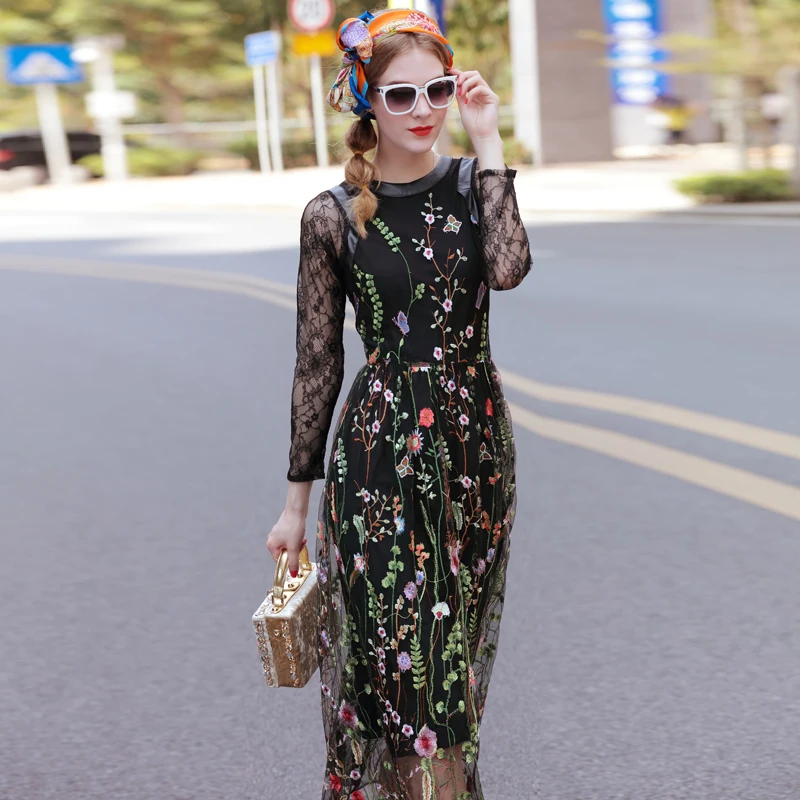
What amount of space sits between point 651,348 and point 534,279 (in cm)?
469

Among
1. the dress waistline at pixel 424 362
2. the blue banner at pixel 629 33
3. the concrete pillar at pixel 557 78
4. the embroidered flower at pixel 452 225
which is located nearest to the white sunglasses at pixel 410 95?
the embroidered flower at pixel 452 225

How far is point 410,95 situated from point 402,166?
0.50 feet

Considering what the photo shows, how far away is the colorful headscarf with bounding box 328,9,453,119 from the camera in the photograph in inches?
112

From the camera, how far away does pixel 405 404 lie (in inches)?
113

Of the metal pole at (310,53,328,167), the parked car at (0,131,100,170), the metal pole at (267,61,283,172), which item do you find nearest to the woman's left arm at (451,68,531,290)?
the metal pole at (310,53,328,167)

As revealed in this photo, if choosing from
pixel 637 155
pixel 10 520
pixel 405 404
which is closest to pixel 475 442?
pixel 405 404

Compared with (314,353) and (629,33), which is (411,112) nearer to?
(314,353)

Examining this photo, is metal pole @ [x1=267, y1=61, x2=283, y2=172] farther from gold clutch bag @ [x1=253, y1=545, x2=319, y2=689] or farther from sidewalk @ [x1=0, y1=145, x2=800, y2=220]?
gold clutch bag @ [x1=253, y1=545, x2=319, y2=689]

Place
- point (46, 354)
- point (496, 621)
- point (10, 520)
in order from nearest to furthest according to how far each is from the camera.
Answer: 1. point (496, 621)
2. point (10, 520)
3. point (46, 354)

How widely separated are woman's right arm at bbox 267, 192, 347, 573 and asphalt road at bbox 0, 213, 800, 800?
1.09 m

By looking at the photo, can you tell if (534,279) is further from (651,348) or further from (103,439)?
(103,439)

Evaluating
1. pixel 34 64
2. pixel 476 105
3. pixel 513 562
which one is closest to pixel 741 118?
pixel 513 562

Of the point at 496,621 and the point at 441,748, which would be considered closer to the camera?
the point at 441,748

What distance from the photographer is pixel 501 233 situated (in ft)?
9.29
